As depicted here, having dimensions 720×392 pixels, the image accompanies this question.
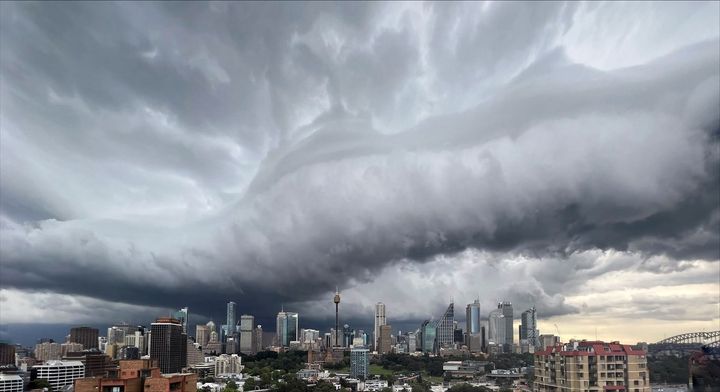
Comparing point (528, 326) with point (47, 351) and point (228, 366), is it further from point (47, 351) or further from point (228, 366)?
point (47, 351)

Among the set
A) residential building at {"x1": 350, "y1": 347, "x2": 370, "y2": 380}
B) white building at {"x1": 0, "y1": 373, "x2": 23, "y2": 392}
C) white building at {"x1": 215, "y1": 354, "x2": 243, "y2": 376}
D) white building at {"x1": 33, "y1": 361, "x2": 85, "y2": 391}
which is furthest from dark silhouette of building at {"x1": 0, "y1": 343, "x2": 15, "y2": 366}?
residential building at {"x1": 350, "y1": 347, "x2": 370, "y2": 380}

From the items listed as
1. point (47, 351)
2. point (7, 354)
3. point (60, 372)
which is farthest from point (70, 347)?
point (60, 372)

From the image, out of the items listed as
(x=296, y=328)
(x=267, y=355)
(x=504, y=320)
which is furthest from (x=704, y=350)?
(x=296, y=328)

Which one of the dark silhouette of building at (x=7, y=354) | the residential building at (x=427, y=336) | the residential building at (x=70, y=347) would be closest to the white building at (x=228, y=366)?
the dark silhouette of building at (x=7, y=354)

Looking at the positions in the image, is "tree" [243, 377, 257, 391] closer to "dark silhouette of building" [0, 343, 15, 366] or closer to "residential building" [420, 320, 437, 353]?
"dark silhouette of building" [0, 343, 15, 366]

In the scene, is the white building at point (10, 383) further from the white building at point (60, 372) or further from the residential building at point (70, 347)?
the residential building at point (70, 347)
